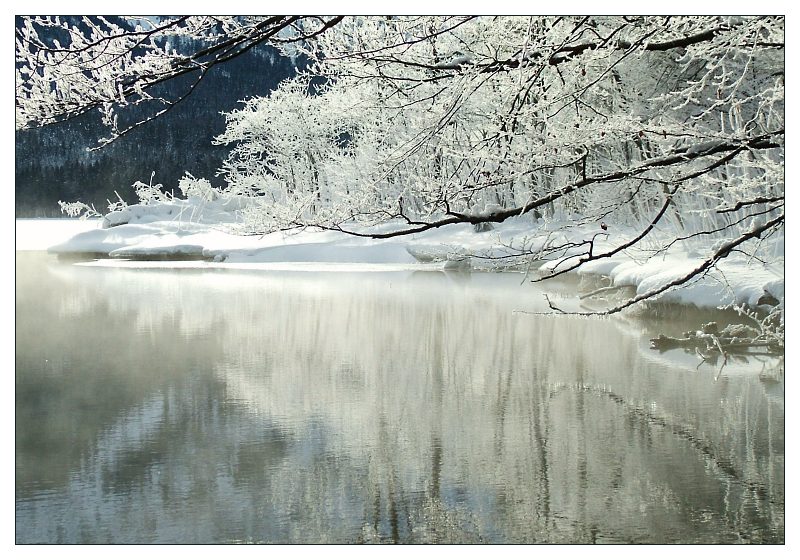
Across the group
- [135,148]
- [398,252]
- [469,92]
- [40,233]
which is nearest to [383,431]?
[469,92]

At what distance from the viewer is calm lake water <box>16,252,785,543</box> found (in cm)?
301

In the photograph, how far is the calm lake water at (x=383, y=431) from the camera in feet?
9.87

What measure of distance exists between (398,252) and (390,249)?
0.32 feet

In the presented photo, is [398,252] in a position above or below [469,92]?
below

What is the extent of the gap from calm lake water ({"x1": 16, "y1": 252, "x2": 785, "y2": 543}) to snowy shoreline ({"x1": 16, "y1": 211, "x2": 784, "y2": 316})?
1.16 ft

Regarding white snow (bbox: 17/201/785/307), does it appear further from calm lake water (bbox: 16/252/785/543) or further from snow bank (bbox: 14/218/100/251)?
calm lake water (bbox: 16/252/785/543)

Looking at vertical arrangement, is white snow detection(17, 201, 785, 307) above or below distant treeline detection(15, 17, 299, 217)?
below

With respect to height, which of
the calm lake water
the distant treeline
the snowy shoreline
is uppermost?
the distant treeline

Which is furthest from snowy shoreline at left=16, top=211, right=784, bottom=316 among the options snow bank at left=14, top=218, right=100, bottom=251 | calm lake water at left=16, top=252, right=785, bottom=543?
calm lake water at left=16, top=252, right=785, bottom=543

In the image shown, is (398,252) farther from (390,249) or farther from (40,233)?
(40,233)

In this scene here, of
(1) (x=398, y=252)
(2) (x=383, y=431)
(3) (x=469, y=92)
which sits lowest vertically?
(2) (x=383, y=431)

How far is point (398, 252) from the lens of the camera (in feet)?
31.1

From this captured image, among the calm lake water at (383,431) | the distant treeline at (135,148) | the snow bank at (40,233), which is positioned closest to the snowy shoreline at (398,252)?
the snow bank at (40,233)
